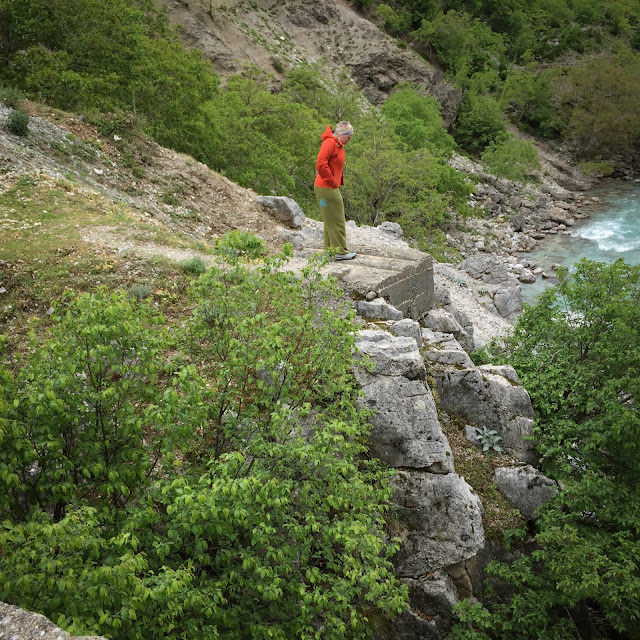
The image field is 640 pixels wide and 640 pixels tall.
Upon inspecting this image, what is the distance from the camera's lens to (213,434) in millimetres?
6332

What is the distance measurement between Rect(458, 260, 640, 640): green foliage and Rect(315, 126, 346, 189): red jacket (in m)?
5.71

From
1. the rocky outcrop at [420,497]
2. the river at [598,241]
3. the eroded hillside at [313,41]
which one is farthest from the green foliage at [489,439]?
the eroded hillside at [313,41]

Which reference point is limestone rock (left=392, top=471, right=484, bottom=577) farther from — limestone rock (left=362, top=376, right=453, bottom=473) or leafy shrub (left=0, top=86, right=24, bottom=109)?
leafy shrub (left=0, top=86, right=24, bottom=109)

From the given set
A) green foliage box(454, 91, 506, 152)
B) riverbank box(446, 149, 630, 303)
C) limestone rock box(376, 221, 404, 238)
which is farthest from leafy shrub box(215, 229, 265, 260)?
green foliage box(454, 91, 506, 152)

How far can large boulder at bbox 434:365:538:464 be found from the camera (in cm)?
1113

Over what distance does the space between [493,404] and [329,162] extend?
6299mm

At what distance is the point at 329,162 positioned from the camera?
11023 millimetres

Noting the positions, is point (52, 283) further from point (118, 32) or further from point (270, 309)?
point (118, 32)

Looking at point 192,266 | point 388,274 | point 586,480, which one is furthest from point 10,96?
point 586,480

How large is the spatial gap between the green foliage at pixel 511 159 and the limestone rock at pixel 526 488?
42774 mm

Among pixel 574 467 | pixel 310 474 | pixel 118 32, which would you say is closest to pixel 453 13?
pixel 118 32

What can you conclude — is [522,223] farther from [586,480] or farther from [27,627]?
[27,627]

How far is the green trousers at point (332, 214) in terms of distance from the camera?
37.6 feet

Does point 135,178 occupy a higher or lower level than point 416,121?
lower
